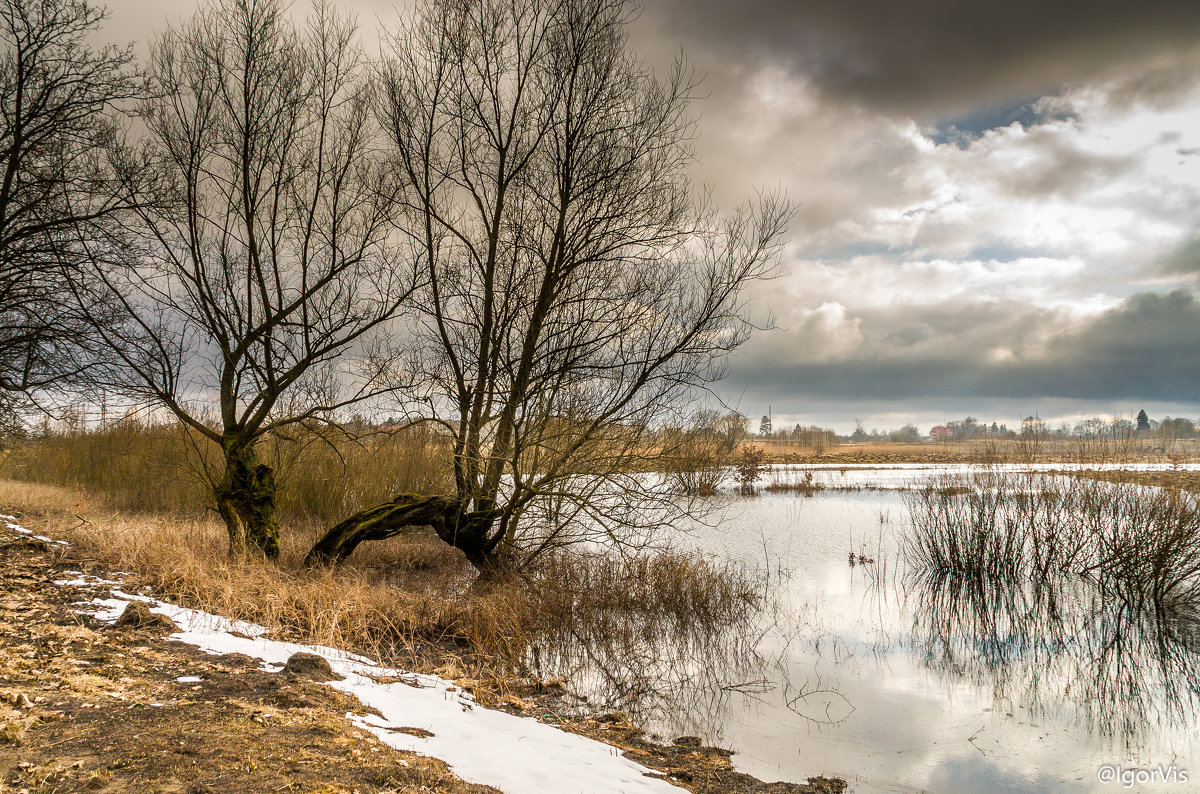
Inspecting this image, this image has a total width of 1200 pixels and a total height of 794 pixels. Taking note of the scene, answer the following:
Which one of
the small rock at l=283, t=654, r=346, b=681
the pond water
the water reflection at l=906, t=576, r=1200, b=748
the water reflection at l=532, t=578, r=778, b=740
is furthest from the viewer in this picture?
the water reflection at l=906, t=576, r=1200, b=748

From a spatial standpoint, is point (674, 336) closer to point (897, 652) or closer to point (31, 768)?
point (897, 652)

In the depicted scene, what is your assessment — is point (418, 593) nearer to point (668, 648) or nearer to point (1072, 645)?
point (668, 648)

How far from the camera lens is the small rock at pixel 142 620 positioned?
5473 mm

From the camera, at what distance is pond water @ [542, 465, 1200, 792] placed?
4930mm

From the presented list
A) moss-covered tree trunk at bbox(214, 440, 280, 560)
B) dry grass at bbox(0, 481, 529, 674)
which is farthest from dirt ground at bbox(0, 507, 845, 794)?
moss-covered tree trunk at bbox(214, 440, 280, 560)

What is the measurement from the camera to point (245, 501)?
927cm

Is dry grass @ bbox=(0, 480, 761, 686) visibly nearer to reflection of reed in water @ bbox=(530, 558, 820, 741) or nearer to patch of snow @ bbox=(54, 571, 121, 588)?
reflection of reed in water @ bbox=(530, 558, 820, 741)

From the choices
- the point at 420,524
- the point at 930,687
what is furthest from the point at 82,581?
the point at 930,687

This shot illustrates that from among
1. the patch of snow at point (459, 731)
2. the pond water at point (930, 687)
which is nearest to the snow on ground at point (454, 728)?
the patch of snow at point (459, 731)

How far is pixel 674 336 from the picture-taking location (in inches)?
346

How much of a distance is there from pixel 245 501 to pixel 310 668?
542 cm

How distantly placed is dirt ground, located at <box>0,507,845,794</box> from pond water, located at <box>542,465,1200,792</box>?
0.70 metres

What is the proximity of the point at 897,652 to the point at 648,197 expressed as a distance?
21.8 feet

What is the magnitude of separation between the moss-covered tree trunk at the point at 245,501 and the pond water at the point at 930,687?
5059 millimetres
